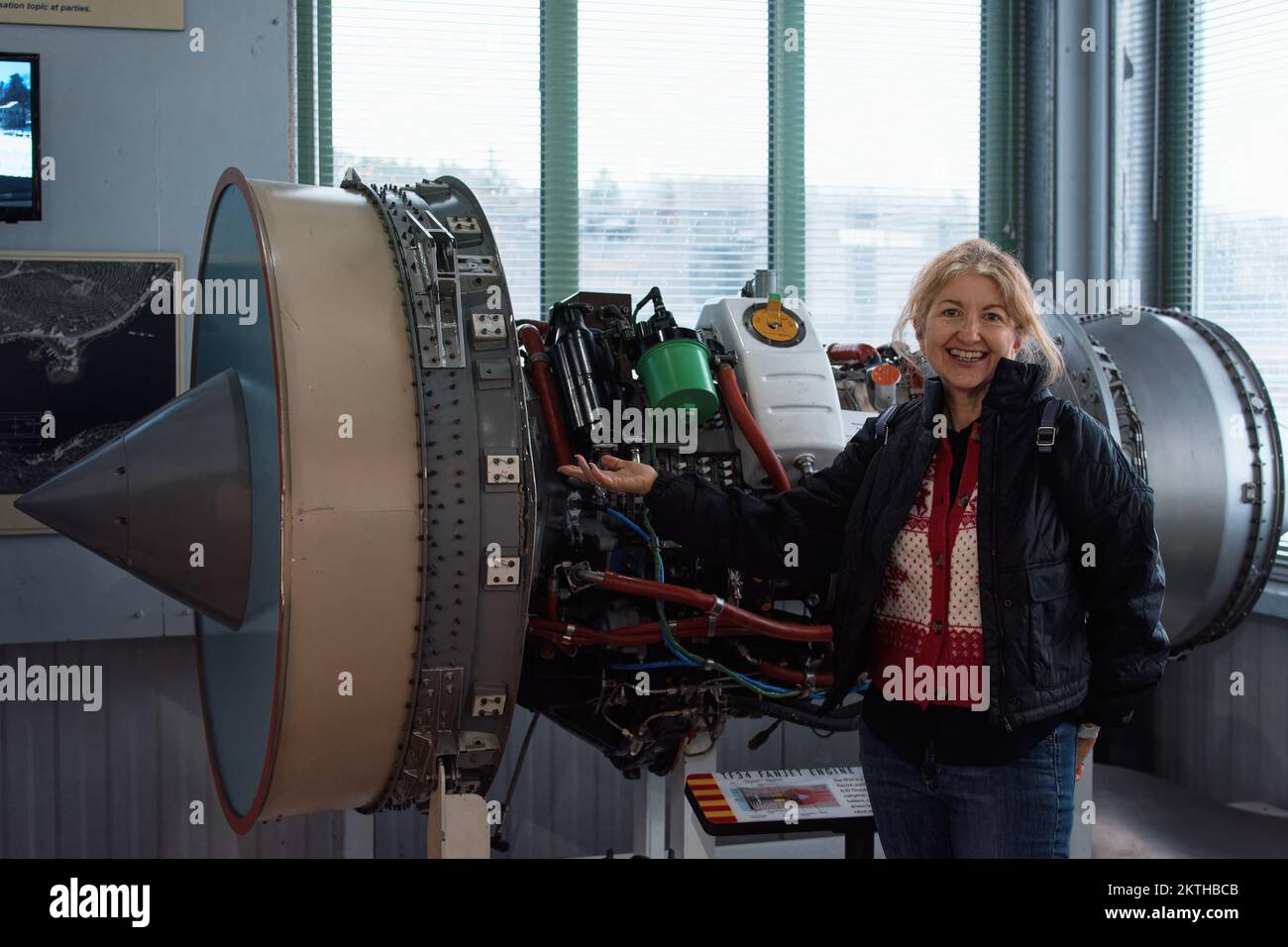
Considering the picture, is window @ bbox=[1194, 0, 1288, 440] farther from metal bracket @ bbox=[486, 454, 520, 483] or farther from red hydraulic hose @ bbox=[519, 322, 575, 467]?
metal bracket @ bbox=[486, 454, 520, 483]

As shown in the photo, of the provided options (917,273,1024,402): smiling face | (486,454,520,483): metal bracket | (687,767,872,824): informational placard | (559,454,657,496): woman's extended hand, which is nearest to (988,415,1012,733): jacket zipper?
(917,273,1024,402): smiling face

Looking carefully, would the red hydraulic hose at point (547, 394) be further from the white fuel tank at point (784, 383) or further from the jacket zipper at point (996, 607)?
the jacket zipper at point (996, 607)

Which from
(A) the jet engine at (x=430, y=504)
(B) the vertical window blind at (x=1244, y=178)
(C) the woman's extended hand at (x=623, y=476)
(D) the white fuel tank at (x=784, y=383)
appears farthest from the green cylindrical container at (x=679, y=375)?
(B) the vertical window blind at (x=1244, y=178)

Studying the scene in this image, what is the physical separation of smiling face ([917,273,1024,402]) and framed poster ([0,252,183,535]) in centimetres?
218

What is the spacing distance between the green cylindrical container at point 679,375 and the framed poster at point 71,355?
1.53 metres

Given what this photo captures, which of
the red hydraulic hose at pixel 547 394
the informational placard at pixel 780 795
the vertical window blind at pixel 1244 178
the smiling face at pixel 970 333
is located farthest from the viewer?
the vertical window blind at pixel 1244 178

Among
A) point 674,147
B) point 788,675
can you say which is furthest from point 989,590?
point 674,147

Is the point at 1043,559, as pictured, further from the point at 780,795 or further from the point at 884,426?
the point at 780,795

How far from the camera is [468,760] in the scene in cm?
205

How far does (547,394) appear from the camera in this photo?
2322 mm

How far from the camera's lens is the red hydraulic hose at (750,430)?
2350mm

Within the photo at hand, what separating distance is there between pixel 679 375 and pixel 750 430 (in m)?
0.20

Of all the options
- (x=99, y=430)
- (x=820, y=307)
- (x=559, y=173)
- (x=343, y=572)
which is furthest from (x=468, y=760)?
(x=820, y=307)

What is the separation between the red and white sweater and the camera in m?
1.78
